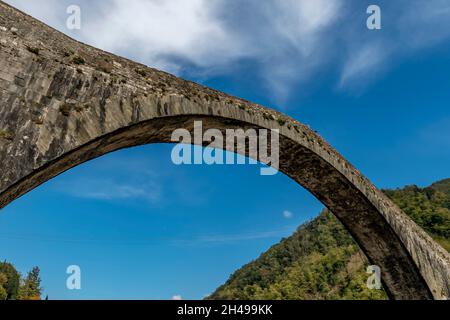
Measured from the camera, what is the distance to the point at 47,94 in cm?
557

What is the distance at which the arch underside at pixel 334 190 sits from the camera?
6.96 meters

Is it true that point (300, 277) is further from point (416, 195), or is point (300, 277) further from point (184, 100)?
point (184, 100)

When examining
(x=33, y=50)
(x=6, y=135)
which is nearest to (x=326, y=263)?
(x=33, y=50)

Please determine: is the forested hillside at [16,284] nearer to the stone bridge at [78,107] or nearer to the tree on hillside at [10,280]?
the tree on hillside at [10,280]

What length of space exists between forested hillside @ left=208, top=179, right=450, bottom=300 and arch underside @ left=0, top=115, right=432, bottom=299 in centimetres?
3510

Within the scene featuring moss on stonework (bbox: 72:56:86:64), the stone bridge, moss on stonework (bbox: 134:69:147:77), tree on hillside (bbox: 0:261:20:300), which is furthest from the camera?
tree on hillside (bbox: 0:261:20:300)

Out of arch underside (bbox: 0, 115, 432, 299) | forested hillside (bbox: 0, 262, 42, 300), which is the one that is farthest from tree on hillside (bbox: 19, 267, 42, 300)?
arch underside (bbox: 0, 115, 432, 299)

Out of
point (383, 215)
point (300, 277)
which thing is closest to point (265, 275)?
point (300, 277)

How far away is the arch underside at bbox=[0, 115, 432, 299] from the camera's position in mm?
6958

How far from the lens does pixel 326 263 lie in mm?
62250

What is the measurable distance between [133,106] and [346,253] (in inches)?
2453

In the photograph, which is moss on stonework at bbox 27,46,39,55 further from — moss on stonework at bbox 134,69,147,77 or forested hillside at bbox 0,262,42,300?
forested hillside at bbox 0,262,42,300

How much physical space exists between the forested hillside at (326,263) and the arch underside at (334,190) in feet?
115
